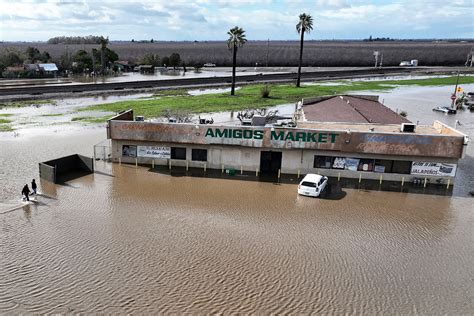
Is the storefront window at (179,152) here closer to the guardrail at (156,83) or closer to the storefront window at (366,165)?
the storefront window at (366,165)

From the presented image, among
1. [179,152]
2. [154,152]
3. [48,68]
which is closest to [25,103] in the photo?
[154,152]

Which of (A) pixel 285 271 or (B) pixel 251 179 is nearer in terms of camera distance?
(A) pixel 285 271

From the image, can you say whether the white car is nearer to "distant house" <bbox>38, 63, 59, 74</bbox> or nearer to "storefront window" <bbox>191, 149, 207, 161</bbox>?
"storefront window" <bbox>191, 149, 207, 161</bbox>

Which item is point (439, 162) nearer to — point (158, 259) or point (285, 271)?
point (285, 271)

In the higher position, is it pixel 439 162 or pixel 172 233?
pixel 439 162

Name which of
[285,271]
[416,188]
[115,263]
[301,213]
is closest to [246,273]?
[285,271]

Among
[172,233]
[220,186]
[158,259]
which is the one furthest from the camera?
[220,186]
